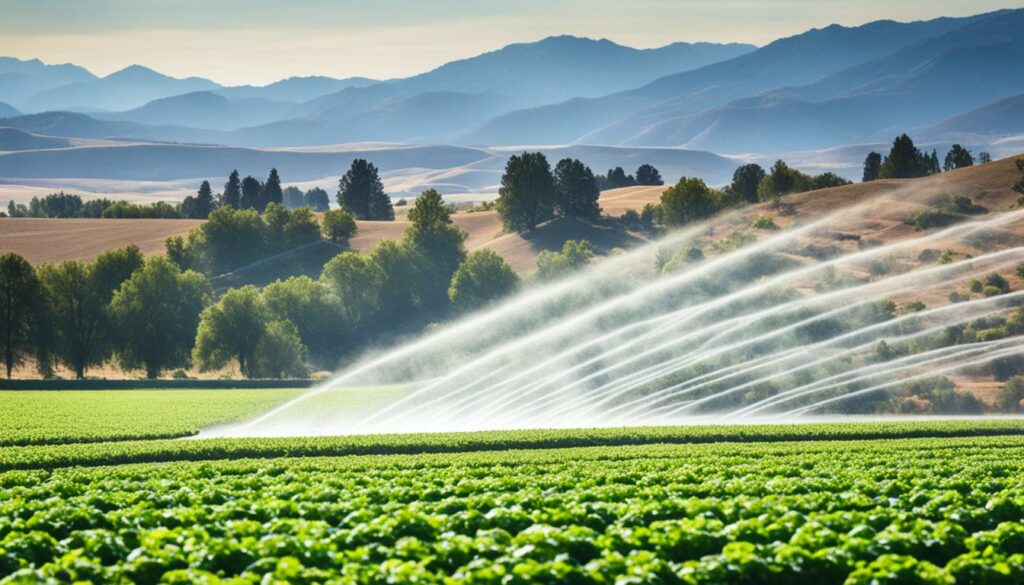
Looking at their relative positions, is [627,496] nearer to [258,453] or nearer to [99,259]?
[258,453]

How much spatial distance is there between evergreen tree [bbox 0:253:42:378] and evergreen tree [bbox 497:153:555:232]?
7832cm

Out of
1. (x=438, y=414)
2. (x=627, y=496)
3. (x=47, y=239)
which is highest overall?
(x=47, y=239)

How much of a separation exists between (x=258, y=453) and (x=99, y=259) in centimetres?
7659

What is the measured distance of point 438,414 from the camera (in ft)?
200

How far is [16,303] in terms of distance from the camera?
96562mm

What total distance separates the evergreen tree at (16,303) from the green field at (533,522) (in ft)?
226

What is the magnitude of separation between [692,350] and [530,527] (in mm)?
55960

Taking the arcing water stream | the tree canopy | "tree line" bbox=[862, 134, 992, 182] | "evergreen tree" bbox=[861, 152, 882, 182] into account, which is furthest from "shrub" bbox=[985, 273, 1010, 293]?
"evergreen tree" bbox=[861, 152, 882, 182]

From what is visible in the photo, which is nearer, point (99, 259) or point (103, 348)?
point (103, 348)

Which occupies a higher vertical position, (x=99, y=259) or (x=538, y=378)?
(x=99, y=259)

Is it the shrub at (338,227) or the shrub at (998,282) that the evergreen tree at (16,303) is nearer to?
the shrub at (338,227)

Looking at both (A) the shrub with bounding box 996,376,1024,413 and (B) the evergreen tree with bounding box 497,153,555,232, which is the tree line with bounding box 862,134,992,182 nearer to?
(B) the evergreen tree with bounding box 497,153,555,232

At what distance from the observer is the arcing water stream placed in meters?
63.4

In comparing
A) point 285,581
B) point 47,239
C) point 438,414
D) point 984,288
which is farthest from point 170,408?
point 47,239
